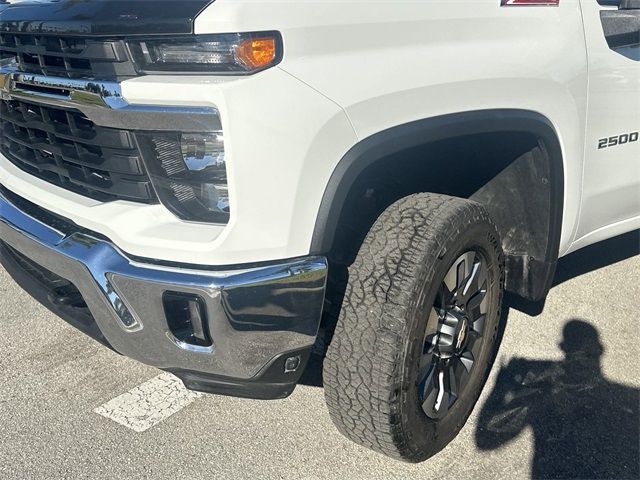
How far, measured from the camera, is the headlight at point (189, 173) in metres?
1.86

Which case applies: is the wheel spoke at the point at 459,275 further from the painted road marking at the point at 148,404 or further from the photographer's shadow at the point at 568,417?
the painted road marking at the point at 148,404

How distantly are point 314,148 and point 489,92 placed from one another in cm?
75

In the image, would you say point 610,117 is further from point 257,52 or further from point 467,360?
point 257,52

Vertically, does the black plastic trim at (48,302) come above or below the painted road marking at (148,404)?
above

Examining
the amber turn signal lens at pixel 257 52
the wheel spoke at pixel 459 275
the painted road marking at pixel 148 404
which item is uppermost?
the amber turn signal lens at pixel 257 52

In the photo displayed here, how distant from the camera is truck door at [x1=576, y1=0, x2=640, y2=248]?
2576 millimetres

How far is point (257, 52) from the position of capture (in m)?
1.77

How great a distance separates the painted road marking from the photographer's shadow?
1227 millimetres

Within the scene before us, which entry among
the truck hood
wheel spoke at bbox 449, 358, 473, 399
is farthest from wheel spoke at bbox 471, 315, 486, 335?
the truck hood

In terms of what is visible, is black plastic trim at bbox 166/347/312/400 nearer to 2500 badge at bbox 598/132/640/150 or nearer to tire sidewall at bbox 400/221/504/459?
tire sidewall at bbox 400/221/504/459

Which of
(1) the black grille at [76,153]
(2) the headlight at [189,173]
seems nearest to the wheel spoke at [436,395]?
(2) the headlight at [189,173]

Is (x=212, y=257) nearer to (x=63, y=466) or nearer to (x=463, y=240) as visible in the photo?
(x=463, y=240)

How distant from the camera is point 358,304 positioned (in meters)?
2.14

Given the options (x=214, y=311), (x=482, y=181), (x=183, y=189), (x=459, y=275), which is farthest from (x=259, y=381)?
(x=482, y=181)
